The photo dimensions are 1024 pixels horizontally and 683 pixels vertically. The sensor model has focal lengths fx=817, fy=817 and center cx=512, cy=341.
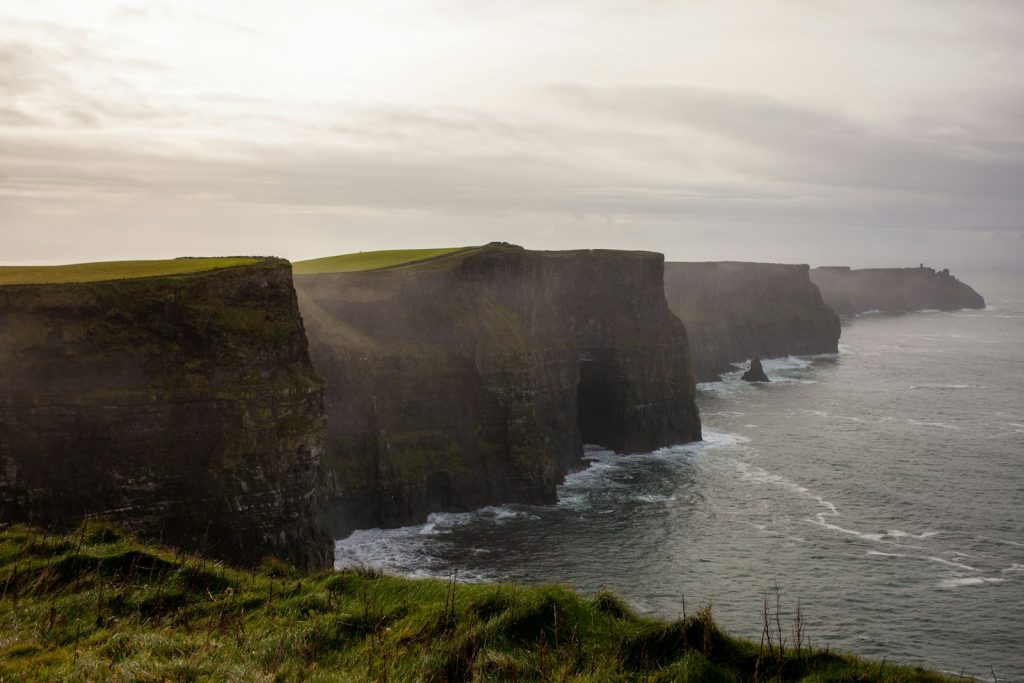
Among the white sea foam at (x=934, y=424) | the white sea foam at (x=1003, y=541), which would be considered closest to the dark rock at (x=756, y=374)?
the white sea foam at (x=934, y=424)

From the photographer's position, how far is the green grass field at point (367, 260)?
261 ft

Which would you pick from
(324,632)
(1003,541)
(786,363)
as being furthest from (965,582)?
(786,363)

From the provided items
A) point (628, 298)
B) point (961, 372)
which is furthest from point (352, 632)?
point (961, 372)

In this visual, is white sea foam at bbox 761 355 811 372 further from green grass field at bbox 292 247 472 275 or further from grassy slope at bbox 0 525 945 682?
grassy slope at bbox 0 525 945 682

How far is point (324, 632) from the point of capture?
17.6 m

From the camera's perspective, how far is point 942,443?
87.3 metres

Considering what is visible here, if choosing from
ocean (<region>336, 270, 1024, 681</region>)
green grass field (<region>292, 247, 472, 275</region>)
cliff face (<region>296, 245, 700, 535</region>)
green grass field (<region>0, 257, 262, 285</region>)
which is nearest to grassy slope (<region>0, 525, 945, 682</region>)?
ocean (<region>336, 270, 1024, 681</region>)

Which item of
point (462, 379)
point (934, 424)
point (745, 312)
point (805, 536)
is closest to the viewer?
point (805, 536)

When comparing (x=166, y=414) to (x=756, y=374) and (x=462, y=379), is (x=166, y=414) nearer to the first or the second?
(x=462, y=379)

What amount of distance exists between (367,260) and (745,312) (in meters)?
104

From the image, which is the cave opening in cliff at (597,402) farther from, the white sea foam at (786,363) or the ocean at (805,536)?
the white sea foam at (786,363)

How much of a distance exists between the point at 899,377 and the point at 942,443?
53.1m

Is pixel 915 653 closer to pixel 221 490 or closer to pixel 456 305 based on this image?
pixel 221 490

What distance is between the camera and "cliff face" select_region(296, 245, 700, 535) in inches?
2436
